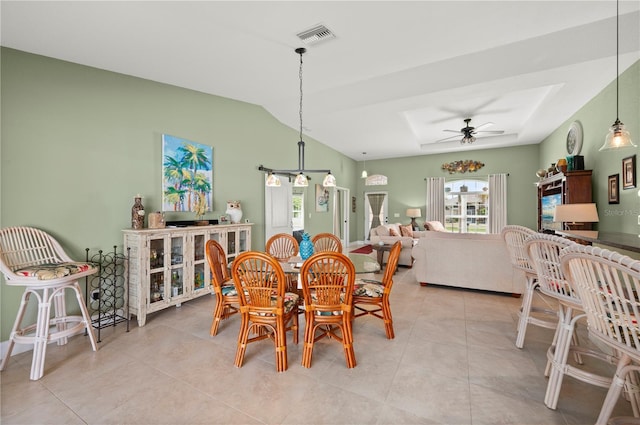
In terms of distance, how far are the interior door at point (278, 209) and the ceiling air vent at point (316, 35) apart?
9.00ft

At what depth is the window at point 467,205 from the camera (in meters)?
7.84

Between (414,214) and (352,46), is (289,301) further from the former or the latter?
(414,214)

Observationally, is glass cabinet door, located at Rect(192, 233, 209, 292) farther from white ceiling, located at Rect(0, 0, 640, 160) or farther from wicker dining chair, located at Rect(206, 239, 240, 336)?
white ceiling, located at Rect(0, 0, 640, 160)

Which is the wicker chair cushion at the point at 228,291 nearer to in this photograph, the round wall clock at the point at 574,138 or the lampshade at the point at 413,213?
the round wall clock at the point at 574,138

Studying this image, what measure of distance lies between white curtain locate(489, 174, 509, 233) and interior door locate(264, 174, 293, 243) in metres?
5.99

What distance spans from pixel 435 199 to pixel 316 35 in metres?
6.96

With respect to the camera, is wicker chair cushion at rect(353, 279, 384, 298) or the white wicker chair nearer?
the white wicker chair

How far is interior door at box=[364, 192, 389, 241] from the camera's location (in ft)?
29.9

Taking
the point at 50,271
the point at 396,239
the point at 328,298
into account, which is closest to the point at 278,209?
Result: the point at 396,239

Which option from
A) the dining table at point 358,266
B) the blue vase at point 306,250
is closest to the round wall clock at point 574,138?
the dining table at point 358,266

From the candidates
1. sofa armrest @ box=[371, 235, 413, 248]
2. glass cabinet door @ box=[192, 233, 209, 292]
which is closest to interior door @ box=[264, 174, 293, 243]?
glass cabinet door @ box=[192, 233, 209, 292]

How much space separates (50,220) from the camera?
2516mm

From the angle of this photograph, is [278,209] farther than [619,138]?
Yes

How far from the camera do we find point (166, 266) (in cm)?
305
